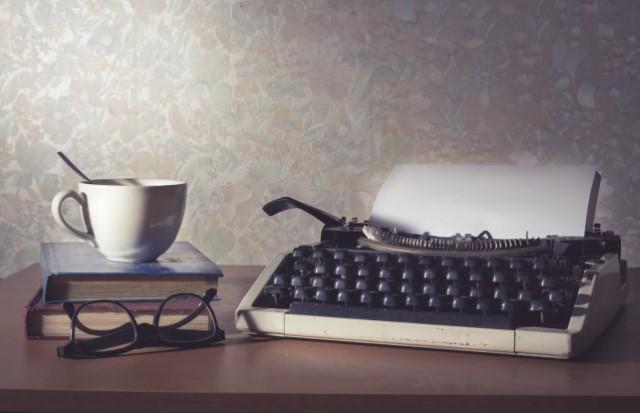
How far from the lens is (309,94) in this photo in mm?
1418

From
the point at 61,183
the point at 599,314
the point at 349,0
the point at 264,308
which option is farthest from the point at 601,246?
the point at 61,183

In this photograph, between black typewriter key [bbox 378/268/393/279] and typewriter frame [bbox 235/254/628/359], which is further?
black typewriter key [bbox 378/268/393/279]

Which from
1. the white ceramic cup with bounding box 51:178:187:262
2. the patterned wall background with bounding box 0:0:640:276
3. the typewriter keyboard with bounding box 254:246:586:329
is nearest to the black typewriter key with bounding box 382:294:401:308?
the typewriter keyboard with bounding box 254:246:586:329

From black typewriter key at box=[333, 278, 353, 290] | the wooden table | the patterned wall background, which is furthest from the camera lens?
the patterned wall background

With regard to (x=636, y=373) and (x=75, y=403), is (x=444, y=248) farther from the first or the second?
(x=75, y=403)

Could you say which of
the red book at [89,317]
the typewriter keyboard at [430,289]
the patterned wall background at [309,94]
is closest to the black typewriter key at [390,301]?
the typewriter keyboard at [430,289]

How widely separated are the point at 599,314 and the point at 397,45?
64 cm

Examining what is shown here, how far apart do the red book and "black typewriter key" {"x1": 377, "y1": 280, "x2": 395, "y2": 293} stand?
20 cm

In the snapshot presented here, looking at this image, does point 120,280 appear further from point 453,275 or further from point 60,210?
point 453,275

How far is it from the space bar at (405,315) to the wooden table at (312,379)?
0.04 metres

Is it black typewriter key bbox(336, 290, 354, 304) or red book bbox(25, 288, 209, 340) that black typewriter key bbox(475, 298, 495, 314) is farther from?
red book bbox(25, 288, 209, 340)

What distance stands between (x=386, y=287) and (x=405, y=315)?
51 millimetres

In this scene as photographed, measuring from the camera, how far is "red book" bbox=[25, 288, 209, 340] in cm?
93

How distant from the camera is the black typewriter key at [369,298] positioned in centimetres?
94
